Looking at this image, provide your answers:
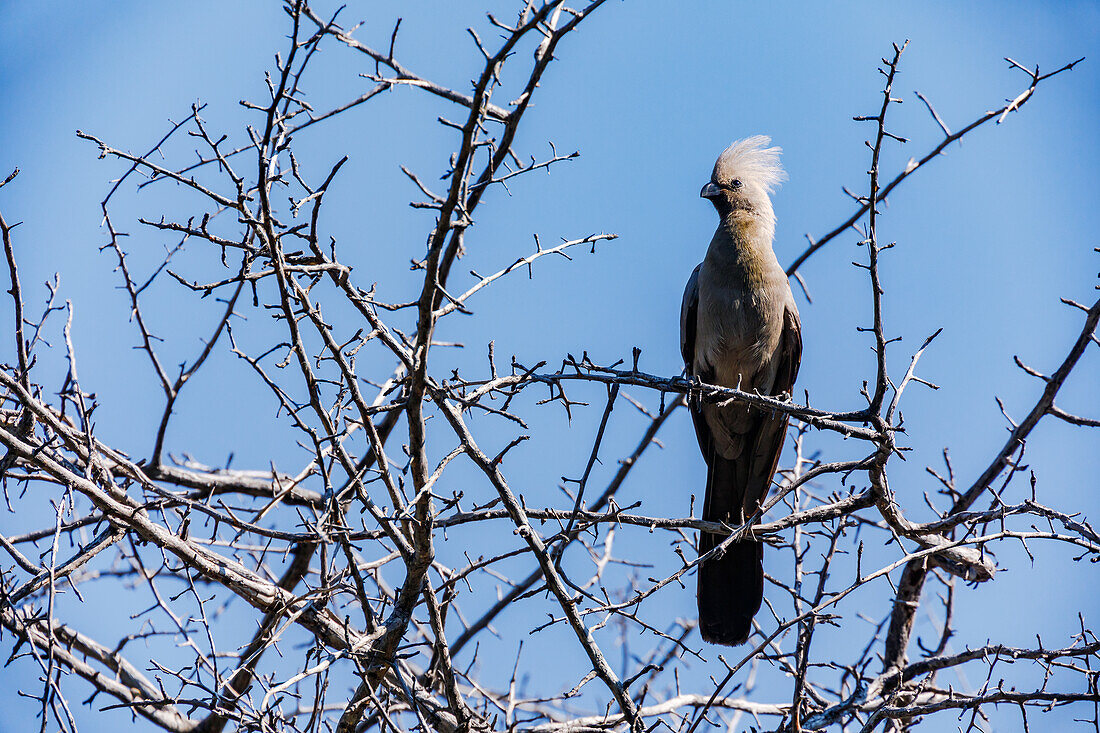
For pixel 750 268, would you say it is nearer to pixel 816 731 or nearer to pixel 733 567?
pixel 733 567

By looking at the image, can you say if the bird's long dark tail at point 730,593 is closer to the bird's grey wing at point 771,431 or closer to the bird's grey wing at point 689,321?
the bird's grey wing at point 771,431

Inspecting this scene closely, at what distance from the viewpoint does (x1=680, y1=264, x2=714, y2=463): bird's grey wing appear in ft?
18.2

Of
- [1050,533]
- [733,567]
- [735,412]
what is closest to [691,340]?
[735,412]

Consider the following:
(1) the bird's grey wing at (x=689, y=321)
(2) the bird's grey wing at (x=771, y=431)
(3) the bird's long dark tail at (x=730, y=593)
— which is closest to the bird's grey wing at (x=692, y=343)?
(1) the bird's grey wing at (x=689, y=321)

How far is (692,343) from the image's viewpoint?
227 inches

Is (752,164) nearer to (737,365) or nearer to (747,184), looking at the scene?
(747,184)

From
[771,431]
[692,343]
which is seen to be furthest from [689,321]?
[771,431]

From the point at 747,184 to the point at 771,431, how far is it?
1697 mm

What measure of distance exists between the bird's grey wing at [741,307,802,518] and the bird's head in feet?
2.08

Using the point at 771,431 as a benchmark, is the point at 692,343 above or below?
above

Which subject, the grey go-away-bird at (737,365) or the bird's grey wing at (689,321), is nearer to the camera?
the grey go-away-bird at (737,365)

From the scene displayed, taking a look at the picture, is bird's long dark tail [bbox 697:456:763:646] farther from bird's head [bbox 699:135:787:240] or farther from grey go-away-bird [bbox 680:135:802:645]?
bird's head [bbox 699:135:787:240]

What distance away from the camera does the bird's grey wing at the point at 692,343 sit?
5.54 metres

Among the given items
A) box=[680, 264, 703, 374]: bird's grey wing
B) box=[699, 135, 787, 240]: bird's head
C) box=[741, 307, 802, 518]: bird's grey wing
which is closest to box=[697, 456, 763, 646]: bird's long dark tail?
box=[741, 307, 802, 518]: bird's grey wing
